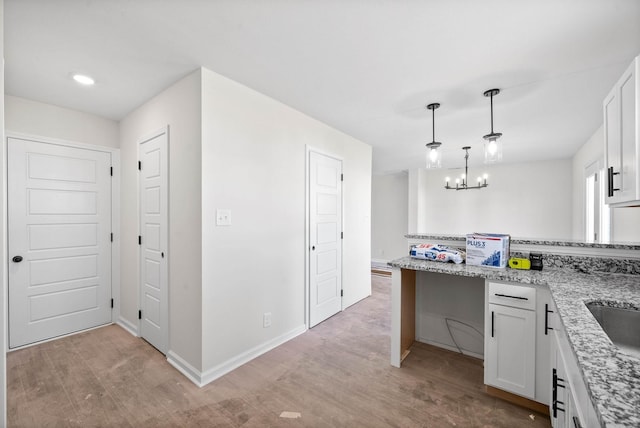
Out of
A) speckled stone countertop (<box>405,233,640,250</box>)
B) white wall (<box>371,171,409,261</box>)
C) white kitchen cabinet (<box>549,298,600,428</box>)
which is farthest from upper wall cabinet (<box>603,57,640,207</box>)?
white wall (<box>371,171,409,261</box>)

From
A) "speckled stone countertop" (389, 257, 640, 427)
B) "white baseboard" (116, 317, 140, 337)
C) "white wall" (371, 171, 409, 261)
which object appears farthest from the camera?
"white wall" (371, 171, 409, 261)

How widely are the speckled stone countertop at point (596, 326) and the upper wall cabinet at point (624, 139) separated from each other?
51 cm

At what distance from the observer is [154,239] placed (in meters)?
2.68

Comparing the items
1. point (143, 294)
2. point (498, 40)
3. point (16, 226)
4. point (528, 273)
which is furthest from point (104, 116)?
point (528, 273)

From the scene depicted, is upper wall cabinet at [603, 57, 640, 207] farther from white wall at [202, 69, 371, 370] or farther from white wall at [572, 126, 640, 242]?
white wall at [202, 69, 371, 370]

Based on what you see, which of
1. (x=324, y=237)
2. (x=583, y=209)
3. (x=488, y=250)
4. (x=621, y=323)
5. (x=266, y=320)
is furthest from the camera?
(x=583, y=209)

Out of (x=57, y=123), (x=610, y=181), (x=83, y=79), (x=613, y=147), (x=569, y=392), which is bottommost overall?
(x=569, y=392)

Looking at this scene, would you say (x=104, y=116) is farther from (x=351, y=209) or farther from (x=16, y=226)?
(x=351, y=209)

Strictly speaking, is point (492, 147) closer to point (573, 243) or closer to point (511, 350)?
point (573, 243)

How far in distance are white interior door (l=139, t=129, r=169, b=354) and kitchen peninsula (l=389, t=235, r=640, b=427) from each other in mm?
2098

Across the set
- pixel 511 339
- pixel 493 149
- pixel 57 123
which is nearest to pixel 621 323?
pixel 511 339

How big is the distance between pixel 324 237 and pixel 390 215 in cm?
427

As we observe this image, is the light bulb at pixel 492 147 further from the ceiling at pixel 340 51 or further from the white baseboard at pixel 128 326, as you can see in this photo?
the white baseboard at pixel 128 326

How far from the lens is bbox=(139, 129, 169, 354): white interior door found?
99.0 inches
